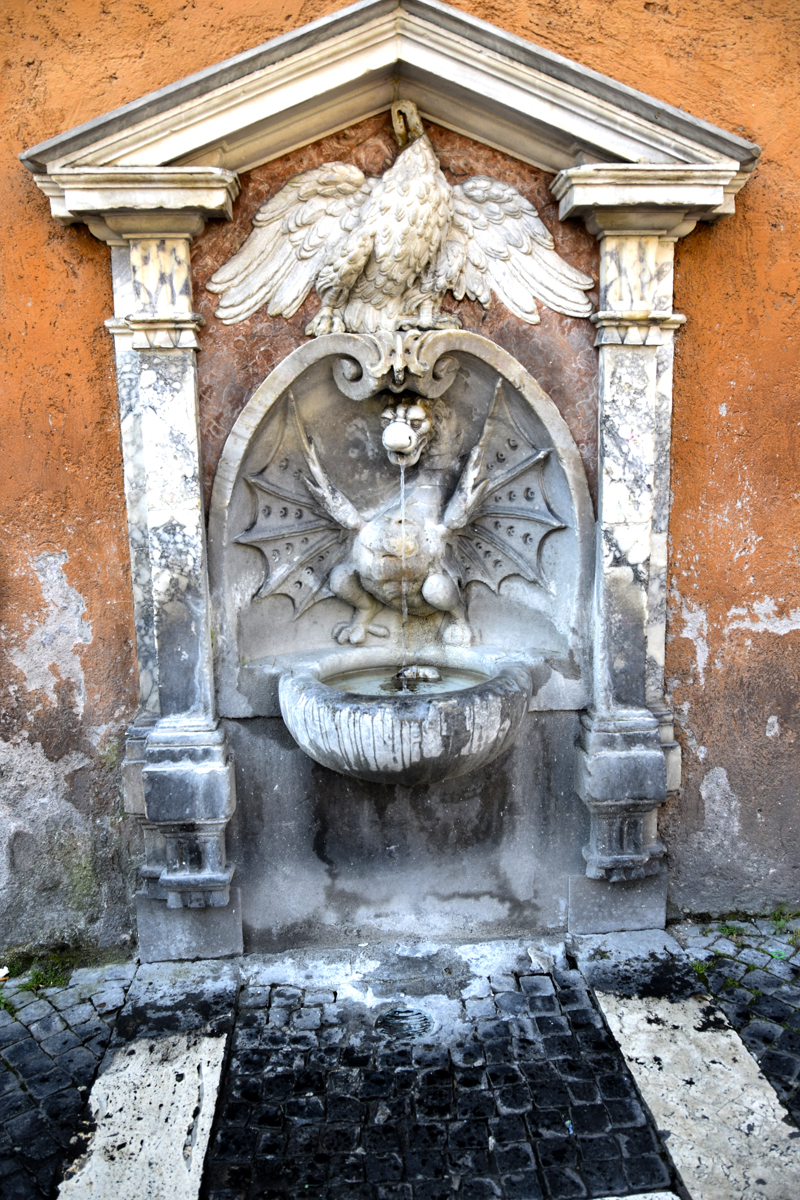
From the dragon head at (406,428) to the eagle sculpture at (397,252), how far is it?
31cm

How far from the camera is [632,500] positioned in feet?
9.71

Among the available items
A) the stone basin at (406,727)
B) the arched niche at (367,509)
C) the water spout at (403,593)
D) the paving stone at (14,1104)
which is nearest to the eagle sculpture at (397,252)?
the arched niche at (367,509)

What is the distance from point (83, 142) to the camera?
8.58ft

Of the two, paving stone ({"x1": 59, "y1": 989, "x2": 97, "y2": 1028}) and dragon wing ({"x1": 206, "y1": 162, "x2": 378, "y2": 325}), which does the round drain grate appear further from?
dragon wing ({"x1": 206, "y1": 162, "x2": 378, "y2": 325})

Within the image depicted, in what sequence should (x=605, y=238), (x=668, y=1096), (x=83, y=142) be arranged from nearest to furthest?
1. (x=668, y=1096)
2. (x=83, y=142)
3. (x=605, y=238)

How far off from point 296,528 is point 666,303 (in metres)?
1.59

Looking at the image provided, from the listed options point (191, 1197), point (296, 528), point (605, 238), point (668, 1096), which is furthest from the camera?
point (296, 528)

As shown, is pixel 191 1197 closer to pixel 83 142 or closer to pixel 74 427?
pixel 74 427

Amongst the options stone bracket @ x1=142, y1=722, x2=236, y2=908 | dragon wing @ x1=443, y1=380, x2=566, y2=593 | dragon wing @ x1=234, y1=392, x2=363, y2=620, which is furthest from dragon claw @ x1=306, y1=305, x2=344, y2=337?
stone bracket @ x1=142, y1=722, x2=236, y2=908

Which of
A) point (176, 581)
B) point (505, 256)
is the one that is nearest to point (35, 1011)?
point (176, 581)

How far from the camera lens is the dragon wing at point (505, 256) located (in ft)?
9.56

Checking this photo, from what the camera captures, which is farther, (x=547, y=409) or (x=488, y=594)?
(x=488, y=594)

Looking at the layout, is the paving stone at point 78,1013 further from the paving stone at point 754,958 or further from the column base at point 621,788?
the paving stone at point 754,958

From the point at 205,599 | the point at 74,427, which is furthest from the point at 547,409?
the point at 74,427
